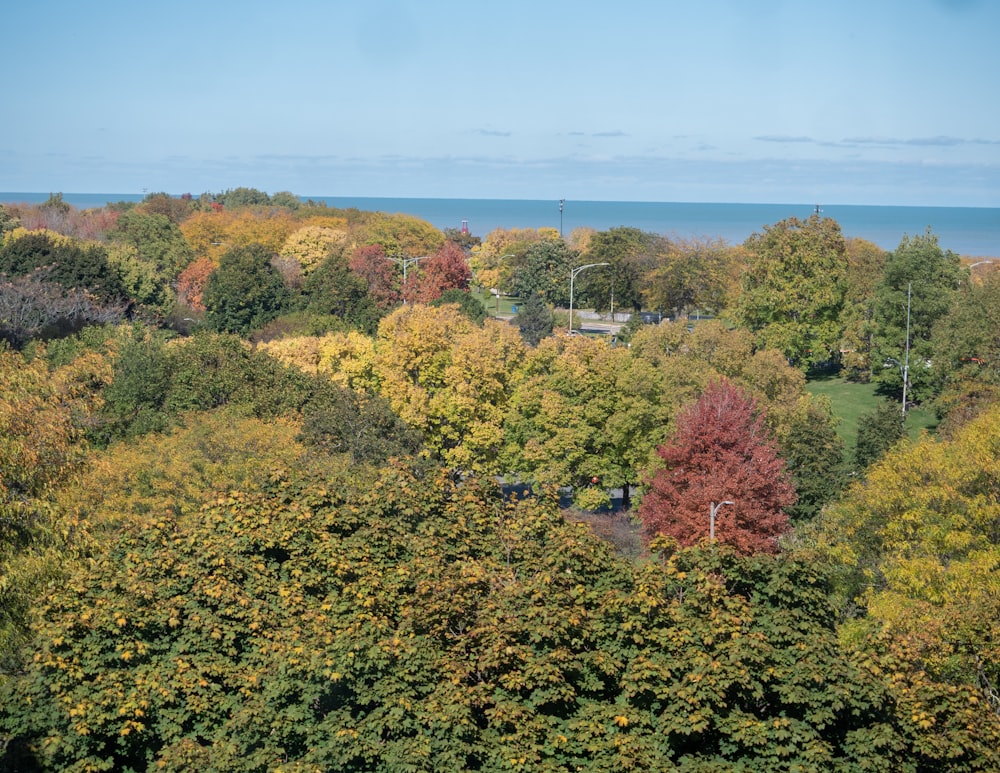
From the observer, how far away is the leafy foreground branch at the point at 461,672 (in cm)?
1527

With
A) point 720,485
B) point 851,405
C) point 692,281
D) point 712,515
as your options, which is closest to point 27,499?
point 712,515

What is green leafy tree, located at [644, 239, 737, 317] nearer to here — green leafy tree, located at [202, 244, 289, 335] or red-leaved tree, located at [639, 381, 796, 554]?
green leafy tree, located at [202, 244, 289, 335]

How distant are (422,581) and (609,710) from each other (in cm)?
380

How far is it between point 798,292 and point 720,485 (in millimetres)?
36843

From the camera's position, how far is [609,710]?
15.8 metres

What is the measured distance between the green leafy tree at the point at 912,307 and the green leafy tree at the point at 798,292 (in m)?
4.01

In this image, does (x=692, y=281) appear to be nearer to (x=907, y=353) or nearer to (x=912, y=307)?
(x=912, y=307)

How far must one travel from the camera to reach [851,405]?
59.9 metres

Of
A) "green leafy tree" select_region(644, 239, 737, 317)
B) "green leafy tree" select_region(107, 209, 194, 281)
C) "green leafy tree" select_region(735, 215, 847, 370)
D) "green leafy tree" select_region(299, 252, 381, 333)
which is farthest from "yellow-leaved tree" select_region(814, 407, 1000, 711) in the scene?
"green leafy tree" select_region(107, 209, 194, 281)

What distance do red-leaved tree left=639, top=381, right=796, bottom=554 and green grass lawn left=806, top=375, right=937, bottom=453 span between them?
18.2m

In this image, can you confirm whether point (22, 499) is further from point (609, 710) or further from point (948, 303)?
point (948, 303)

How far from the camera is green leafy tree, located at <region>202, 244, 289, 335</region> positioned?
68.5 meters

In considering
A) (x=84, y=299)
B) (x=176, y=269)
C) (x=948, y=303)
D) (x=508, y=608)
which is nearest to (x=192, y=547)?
(x=508, y=608)

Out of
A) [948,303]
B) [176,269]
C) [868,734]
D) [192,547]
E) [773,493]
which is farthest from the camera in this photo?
[176,269]
